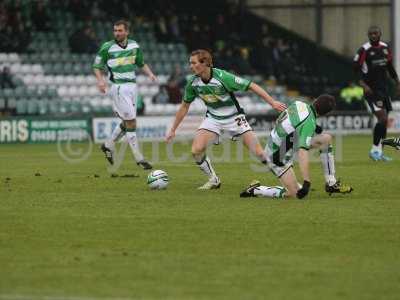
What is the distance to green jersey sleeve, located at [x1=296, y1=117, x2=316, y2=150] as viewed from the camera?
1395cm

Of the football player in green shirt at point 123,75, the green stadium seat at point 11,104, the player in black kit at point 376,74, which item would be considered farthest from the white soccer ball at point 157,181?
the green stadium seat at point 11,104

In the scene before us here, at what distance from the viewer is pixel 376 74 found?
2195 cm

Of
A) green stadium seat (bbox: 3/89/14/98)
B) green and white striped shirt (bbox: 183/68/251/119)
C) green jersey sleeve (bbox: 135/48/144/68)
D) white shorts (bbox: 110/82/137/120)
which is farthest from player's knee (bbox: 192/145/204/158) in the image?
green stadium seat (bbox: 3/89/14/98)

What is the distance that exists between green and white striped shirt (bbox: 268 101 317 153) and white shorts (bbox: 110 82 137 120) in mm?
5230

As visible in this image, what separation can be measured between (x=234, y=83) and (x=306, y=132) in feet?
5.88

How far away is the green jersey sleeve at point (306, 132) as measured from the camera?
13945mm

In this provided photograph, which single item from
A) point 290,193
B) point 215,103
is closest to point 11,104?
point 215,103

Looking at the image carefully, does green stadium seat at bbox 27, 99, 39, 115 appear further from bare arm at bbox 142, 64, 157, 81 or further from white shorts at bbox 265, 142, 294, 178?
white shorts at bbox 265, 142, 294, 178

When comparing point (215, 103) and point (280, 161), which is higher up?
point (215, 103)

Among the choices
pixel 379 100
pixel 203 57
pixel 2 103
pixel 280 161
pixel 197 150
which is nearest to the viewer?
pixel 280 161

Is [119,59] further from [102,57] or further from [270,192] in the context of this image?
[270,192]

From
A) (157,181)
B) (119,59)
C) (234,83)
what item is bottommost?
(157,181)

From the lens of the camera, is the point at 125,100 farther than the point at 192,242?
Yes

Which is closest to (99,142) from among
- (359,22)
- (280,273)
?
→ (359,22)
